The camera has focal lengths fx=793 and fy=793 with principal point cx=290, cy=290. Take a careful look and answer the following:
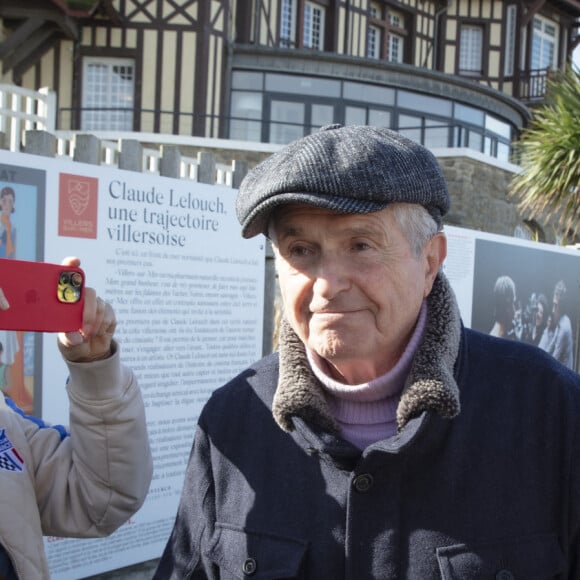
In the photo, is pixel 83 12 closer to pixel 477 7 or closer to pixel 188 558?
pixel 477 7

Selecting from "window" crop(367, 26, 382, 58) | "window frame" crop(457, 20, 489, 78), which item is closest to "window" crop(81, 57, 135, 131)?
"window" crop(367, 26, 382, 58)

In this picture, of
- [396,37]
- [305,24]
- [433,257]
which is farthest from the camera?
[396,37]

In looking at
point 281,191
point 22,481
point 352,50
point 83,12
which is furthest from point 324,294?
point 352,50

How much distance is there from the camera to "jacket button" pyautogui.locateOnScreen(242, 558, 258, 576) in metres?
1.72

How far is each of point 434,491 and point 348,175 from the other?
67 centimetres

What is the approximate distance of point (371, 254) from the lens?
1672 mm

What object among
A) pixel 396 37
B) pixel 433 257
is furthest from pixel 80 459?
pixel 396 37

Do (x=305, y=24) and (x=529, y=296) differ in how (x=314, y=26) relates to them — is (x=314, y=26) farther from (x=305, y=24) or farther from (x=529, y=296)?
(x=529, y=296)

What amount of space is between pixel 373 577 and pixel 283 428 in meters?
0.36

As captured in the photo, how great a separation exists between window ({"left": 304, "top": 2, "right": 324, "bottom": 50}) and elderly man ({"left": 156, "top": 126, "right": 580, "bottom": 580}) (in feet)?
69.4

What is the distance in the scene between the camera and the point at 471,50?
84.9 ft

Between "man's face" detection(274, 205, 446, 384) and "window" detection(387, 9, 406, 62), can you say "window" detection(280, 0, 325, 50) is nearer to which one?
"window" detection(387, 9, 406, 62)

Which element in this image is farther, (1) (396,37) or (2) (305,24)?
(1) (396,37)

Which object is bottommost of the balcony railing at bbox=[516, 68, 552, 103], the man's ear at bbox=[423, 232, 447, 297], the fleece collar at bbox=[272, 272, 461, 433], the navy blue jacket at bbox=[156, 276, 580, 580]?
the navy blue jacket at bbox=[156, 276, 580, 580]
